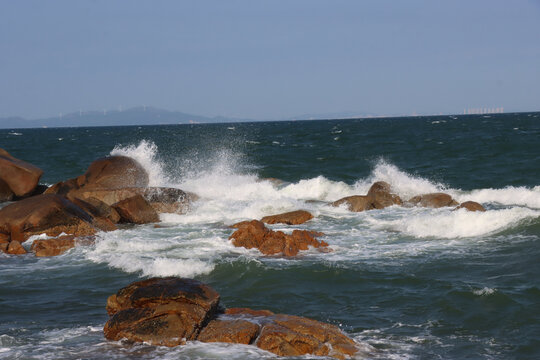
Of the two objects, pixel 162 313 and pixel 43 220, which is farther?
pixel 43 220

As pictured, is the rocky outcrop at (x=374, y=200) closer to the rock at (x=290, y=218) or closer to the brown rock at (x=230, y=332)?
the rock at (x=290, y=218)

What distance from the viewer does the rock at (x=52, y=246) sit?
42.0ft

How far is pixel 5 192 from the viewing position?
19.2 m

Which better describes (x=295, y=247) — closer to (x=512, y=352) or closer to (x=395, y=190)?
(x=512, y=352)

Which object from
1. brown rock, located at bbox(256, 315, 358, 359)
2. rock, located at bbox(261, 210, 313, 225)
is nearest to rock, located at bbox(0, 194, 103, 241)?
rock, located at bbox(261, 210, 313, 225)

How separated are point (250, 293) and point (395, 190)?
469 inches

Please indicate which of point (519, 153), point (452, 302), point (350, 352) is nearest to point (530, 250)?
point (452, 302)

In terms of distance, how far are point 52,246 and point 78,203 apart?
10.6 feet

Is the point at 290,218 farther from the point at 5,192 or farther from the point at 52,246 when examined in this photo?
the point at 5,192

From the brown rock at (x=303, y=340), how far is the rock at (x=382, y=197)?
11.6 metres

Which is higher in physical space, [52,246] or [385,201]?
[385,201]

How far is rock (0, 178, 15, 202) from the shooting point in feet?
62.7

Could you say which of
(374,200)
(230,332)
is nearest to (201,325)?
(230,332)

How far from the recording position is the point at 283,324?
23.6 ft
